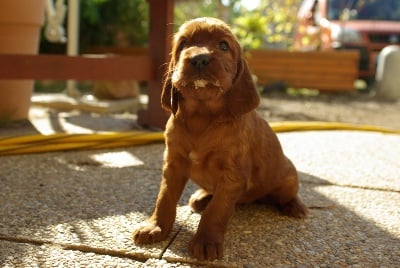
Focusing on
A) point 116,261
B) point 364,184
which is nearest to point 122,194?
point 116,261

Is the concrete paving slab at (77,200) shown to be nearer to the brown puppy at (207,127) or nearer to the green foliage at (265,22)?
the brown puppy at (207,127)

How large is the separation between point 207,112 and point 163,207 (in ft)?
1.62

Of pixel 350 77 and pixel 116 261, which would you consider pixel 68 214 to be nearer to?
pixel 116 261

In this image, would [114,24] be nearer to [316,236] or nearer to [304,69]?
[304,69]

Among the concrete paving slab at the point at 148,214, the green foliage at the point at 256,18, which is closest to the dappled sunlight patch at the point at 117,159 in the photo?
the concrete paving slab at the point at 148,214

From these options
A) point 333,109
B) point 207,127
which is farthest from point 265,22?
point 207,127

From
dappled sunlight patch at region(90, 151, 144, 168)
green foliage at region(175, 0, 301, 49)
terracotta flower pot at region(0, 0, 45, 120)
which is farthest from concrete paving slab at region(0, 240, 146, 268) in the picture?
green foliage at region(175, 0, 301, 49)

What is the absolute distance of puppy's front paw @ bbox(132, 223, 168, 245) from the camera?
2066 millimetres

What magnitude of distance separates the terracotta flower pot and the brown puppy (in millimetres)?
2630

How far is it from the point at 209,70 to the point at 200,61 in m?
0.06

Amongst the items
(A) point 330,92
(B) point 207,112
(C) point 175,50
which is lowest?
(A) point 330,92

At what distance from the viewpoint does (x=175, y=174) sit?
2221mm

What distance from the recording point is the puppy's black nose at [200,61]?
6.43ft

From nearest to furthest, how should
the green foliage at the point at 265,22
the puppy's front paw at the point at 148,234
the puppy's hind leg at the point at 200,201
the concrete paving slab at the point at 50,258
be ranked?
the concrete paving slab at the point at 50,258
the puppy's front paw at the point at 148,234
the puppy's hind leg at the point at 200,201
the green foliage at the point at 265,22
